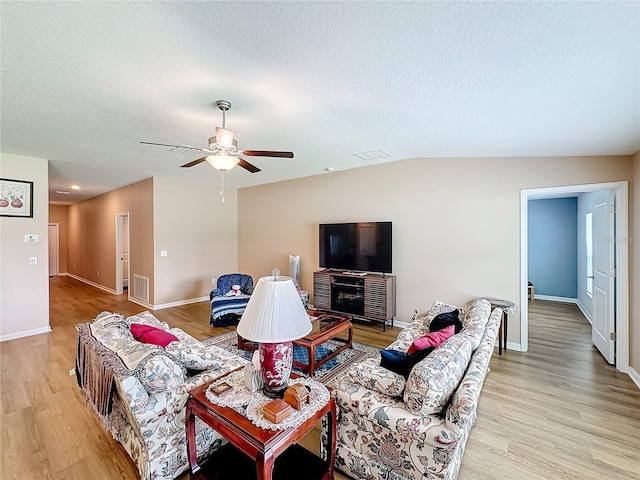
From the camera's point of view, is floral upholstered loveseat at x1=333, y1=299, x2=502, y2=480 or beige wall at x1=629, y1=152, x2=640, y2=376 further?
beige wall at x1=629, y1=152, x2=640, y2=376

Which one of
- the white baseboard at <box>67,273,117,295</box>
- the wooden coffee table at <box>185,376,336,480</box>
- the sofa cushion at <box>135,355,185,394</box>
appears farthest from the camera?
the white baseboard at <box>67,273,117,295</box>

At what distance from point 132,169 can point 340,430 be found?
5.19 meters

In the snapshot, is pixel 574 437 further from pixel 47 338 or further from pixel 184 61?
pixel 47 338

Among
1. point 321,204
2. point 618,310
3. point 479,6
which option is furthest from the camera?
point 321,204

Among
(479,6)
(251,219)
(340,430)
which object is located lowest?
(340,430)

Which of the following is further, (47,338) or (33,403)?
(47,338)

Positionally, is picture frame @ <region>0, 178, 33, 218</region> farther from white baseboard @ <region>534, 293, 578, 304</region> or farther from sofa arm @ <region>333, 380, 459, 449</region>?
white baseboard @ <region>534, 293, 578, 304</region>

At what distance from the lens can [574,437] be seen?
213 cm

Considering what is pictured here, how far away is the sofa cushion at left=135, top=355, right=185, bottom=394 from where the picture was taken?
1642mm

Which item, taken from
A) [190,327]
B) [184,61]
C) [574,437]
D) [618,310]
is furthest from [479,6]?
[190,327]

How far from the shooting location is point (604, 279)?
3402 millimetres

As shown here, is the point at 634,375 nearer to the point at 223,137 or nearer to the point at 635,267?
the point at 635,267

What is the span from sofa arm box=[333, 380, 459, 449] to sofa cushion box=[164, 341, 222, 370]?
36.0 inches

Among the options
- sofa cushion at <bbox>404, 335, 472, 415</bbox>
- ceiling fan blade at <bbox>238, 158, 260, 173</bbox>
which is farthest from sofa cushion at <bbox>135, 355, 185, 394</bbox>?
ceiling fan blade at <bbox>238, 158, 260, 173</bbox>
